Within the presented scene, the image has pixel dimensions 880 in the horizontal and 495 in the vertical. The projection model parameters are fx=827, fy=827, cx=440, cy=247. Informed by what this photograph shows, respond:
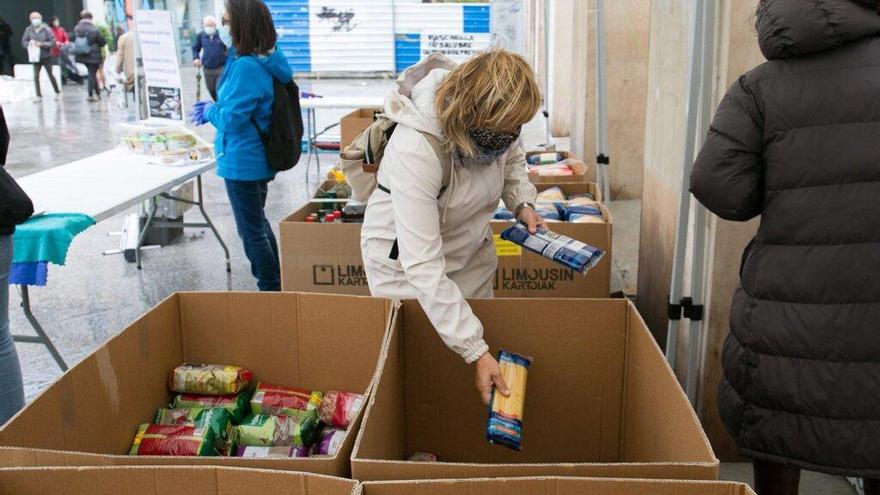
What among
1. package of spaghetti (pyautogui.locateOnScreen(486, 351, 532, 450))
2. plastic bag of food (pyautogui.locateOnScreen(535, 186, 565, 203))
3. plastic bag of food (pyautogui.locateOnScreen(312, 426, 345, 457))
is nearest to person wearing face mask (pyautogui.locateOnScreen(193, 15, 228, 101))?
plastic bag of food (pyautogui.locateOnScreen(535, 186, 565, 203))

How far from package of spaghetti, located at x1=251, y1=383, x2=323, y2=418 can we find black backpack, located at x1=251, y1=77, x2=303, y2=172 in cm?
250

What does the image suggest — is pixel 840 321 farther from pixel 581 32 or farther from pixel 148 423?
pixel 581 32

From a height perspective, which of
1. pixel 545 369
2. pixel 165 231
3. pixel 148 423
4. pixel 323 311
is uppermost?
pixel 323 311

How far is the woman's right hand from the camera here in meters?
1.80

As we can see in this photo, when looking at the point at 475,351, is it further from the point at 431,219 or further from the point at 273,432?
the point at 273,432

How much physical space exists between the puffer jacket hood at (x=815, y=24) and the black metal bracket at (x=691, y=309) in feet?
4.05

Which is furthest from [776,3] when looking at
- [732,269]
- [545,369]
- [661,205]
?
[661,205]

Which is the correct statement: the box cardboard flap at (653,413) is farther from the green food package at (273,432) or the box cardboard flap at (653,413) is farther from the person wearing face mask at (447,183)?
the green food package at (273,432)

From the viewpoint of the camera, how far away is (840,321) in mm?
1982

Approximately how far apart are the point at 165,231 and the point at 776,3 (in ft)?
17.8

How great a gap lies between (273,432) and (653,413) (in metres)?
0.92

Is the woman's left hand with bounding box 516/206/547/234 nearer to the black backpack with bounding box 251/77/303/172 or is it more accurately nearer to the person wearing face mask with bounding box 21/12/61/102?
the black backpack with bounding box 251/77/303/172

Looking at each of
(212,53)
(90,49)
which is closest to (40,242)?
(212,53)

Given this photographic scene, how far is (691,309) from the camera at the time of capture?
2.98 m
